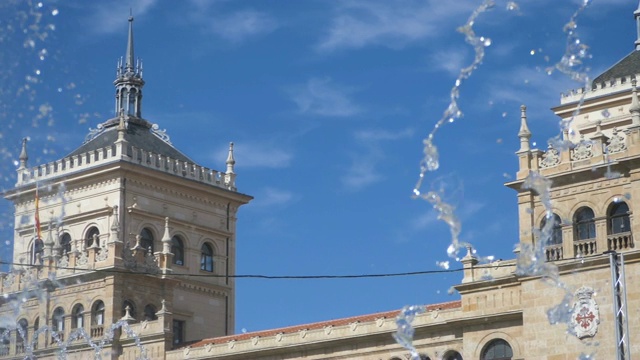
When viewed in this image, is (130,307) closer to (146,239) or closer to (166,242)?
(166,242)

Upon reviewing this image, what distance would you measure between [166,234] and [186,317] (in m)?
5.01

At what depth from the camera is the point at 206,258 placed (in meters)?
79.5

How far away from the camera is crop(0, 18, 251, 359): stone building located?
235 feet

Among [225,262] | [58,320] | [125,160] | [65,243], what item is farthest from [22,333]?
[225,262]

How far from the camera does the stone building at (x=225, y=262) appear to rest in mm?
53094

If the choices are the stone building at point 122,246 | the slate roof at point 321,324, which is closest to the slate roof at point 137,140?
the stone building at point 122,246

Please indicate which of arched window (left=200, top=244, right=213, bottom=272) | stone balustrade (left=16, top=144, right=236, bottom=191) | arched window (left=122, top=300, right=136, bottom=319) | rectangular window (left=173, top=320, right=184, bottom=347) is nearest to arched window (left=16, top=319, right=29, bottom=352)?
arched window (left=122, top=300, right=136, bottom=319)

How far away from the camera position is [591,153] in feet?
180

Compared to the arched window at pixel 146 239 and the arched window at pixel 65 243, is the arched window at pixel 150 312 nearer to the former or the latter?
the arched window at pixel 146 239

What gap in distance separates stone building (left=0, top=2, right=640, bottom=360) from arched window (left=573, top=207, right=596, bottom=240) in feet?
→ 0.16

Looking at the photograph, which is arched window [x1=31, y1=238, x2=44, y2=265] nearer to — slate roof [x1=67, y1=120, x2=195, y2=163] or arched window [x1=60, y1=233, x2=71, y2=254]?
arched window [x1=60, y1=233, x2=71, y2=254]

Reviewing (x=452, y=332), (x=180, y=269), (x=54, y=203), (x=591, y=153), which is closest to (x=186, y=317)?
(x=180, y=269)

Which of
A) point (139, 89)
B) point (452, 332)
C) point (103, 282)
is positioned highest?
→ point (139, 89)

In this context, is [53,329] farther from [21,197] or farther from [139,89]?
[139,89]
